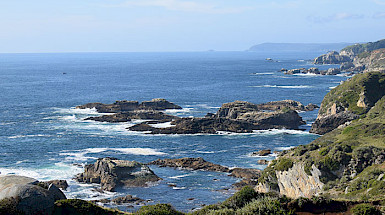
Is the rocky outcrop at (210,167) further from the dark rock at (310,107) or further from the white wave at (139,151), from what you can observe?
the dark rock at (310,107)

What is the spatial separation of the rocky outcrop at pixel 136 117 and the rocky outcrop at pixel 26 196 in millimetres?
90397

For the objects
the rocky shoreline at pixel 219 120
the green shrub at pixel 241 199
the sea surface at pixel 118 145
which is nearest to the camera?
the green shrub at pixel 241 199

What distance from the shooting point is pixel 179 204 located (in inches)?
2328

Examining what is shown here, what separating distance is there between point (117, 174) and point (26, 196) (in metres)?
42.5

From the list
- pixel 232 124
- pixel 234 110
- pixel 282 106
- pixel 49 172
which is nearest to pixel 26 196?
pixel 49 172

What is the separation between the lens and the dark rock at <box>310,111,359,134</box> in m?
103

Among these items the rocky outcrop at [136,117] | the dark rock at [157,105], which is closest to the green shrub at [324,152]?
Result: the rocky outcrop at [136,117]

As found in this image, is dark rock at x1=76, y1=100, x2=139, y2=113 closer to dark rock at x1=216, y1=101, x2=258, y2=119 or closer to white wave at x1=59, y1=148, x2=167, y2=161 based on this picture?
dark rock at x1=216, y1=101, x2=258, y2=119

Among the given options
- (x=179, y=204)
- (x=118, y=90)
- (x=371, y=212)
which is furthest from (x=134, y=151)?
(x=118, y=90)

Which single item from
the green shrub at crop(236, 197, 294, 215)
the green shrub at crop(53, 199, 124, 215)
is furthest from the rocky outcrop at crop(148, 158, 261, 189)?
the green shrub at crop(236, 197, 294, 215)

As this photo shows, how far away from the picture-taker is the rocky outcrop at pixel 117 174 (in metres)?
68.2

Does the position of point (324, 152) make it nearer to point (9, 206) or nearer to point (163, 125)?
point (9, 206)

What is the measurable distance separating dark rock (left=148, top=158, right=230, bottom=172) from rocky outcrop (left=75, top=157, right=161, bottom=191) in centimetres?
787

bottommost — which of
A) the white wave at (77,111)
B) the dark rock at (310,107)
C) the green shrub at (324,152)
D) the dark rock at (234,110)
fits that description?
the white wave at (77,111)
